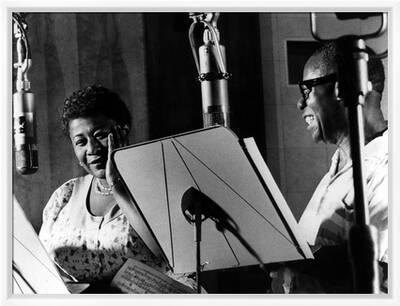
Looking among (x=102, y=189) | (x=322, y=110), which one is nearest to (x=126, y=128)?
(x=102, y=189)

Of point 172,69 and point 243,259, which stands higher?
point 172,69

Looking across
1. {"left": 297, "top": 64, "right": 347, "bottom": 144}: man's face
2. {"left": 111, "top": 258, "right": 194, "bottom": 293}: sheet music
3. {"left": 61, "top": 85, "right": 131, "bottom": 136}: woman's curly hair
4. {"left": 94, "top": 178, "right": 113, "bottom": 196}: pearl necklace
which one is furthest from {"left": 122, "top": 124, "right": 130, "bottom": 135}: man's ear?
{"left": 297, "top": 64, "right": 347, "bottom": 144}: man's face

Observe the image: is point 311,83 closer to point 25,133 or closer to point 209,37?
point 209,37

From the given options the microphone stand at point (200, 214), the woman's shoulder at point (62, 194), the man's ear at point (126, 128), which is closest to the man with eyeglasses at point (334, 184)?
the microphone stand at point (200, 214)

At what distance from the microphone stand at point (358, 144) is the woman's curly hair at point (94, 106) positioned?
0.50 meters

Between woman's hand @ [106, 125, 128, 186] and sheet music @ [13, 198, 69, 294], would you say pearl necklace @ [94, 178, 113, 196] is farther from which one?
sheet music @ [13, 198, 69, 294]

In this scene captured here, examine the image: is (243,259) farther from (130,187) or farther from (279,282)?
(130,187)

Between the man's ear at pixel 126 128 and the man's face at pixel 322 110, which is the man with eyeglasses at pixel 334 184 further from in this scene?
the man's ear at pixel 126 128

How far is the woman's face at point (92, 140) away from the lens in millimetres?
1928

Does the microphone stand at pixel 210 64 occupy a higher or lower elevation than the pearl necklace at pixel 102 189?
higher

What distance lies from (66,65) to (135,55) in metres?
0.17

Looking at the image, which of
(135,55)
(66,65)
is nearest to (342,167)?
(135,55)

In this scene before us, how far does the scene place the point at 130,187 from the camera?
6.29ft

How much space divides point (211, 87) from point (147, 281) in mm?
487
